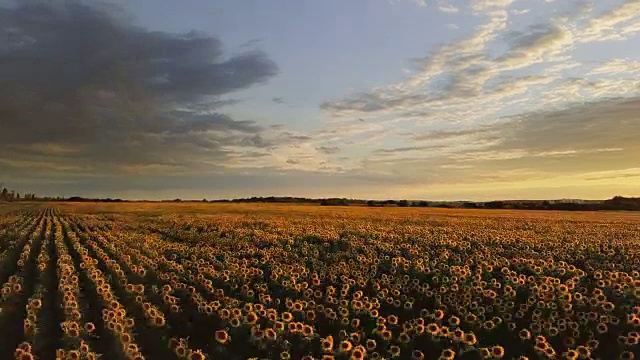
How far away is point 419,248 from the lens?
81.3 ft

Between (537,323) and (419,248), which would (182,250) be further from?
(537,323)

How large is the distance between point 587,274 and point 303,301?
397 inches

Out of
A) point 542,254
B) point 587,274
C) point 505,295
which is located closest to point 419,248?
point 542,254

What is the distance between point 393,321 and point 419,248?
11.7m

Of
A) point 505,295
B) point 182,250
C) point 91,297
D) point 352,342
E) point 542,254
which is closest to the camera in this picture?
point 352,342

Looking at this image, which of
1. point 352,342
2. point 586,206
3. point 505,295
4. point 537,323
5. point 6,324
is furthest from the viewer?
point 586,206

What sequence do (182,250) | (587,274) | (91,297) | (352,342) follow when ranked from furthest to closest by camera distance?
(182,250) < (587,274) < (91,297) < (352,342)

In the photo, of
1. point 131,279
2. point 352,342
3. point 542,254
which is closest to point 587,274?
point 542,254

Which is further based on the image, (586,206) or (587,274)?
(586,206)

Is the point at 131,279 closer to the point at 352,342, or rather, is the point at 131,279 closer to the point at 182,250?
the point at 182,250

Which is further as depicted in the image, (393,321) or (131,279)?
(131,279)

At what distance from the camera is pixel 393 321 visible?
43.9ft

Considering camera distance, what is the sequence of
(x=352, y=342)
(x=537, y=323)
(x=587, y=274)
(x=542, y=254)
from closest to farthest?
(x=352, y=342), (x=537, y=323), (x=587, y=274), (x=542, y=254)

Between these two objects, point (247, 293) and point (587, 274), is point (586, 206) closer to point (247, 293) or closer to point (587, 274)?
point (587, 274)
